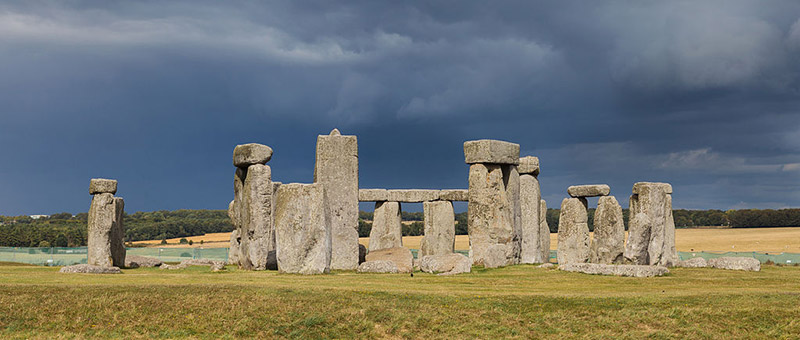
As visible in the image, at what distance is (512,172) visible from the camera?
89.0 ft

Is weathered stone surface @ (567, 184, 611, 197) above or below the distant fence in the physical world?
above

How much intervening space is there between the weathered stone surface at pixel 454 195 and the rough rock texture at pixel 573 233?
647 cm

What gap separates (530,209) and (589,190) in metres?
2.38

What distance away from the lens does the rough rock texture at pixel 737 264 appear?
25969mm

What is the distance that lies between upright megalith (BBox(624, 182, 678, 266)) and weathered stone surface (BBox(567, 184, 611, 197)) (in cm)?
105

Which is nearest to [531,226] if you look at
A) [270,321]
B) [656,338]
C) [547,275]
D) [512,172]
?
[512,172]

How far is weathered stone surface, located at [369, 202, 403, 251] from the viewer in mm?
35625

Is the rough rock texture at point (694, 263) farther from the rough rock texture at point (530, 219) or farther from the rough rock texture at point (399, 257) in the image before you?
the rough rock texture at point (399, 257)

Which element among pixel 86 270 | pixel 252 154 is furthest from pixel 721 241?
pixel 86 270

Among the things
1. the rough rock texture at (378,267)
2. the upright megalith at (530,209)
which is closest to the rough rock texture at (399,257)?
the rough rock texture at (378,267)

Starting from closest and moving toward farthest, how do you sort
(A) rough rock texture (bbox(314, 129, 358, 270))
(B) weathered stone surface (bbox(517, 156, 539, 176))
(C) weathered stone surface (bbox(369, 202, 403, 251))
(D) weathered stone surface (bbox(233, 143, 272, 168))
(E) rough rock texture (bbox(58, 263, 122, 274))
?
(E) rough rock texture (bbox(58, 263, 122, 274)) → (A) rough rock texture (bbox(314, 129, 358, 270)) → (D) weathered stone surface (bbox(233, 143, 272, 168)) → (B) weathered stone surface (bbox(517, 156, 539, 176)) → (C) weathered stone surface (bbox(369, 202, 403, 251))

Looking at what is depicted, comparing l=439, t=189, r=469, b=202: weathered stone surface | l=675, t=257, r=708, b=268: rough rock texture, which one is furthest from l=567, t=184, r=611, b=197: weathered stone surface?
l=439, t=189, r=469, b=202: weathered stone surface

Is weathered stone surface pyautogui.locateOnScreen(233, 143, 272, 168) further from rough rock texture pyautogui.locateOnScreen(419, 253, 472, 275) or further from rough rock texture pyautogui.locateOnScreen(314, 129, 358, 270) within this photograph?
rough rock texture pyautogui.locateOnScreen(419, 253, 472, 275)

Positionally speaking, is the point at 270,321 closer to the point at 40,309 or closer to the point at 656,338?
the point at 40,309
